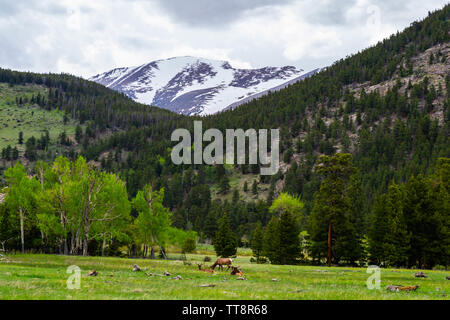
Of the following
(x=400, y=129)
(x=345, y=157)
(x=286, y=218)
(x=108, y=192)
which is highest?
(x=400, y=129)

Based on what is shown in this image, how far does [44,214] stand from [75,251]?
23.4 ft

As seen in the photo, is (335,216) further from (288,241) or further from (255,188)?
(255,188)

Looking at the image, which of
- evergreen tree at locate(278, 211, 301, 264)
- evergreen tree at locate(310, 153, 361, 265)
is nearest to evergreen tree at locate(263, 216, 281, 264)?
evergreen tree at locate(278, 211, 301, 264)

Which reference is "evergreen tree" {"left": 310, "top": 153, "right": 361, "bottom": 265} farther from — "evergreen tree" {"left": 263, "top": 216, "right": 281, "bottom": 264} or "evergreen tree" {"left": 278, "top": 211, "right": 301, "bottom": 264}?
"evergreen tree" {"left": 263, "top": 216, "right": 281, "bottom": 264}

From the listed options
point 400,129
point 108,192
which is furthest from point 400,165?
point 108,192

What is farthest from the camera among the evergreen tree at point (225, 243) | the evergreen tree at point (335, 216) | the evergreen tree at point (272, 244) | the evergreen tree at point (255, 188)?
the evergreen tree at point (255, 188)

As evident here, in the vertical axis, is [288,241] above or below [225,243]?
above

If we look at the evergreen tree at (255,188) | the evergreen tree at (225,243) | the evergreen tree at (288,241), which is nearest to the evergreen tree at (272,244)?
the evergreen tree at (288,241)

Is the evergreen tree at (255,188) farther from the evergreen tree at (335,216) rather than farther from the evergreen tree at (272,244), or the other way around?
the evergreen tree at (335,216)

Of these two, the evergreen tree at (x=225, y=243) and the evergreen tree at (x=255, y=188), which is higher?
the evergreen tree at (x=255, y=188)

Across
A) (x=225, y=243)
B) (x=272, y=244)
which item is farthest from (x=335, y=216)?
(x=225, y=243)

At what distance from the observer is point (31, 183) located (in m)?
61.2
